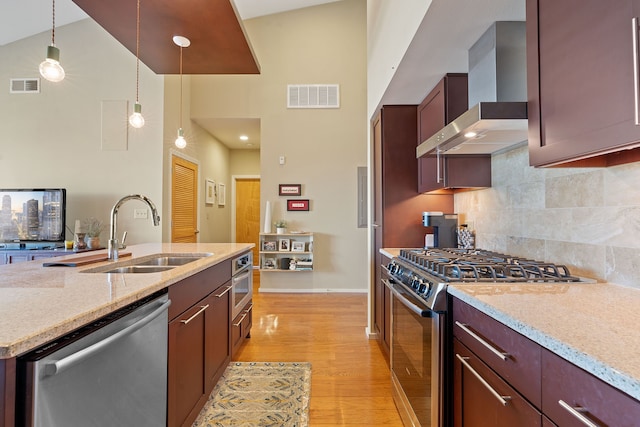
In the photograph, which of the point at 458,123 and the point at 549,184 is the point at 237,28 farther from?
the point at 549,184

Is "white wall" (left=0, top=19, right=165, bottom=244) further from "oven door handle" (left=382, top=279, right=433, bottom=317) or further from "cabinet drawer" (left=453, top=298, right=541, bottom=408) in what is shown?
"cabinet drawer" (left=453, top=298, right=541, bottom=408)

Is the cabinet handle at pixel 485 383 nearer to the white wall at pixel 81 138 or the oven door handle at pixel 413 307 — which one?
the oven door handle at pixel 413 307

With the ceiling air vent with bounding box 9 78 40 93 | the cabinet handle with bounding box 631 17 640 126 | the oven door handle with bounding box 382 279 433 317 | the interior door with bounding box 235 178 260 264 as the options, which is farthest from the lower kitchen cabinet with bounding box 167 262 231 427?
the interior door with bounding box 235 178 260 264

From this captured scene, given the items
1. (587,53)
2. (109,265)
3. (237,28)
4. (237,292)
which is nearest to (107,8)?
(237,28)

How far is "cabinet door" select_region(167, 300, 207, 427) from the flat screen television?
11.4 feet

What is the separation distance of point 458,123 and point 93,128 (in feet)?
15.2

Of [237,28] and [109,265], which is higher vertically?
[237,28]

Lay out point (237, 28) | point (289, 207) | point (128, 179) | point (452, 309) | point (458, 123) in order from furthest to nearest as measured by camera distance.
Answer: point (289, 207) < point (128, 179) < point (237, 28) < point (458, 123) < point (452, 309)

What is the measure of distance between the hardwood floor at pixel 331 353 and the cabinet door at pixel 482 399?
82cm

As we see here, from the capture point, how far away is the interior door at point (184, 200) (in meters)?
4.36

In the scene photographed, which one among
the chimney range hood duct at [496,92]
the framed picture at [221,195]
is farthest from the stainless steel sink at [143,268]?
the framed picture at [221,195]

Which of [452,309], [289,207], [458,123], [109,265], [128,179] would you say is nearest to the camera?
[452,309]

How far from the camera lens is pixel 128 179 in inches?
164

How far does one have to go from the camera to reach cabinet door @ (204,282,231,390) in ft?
6.07
